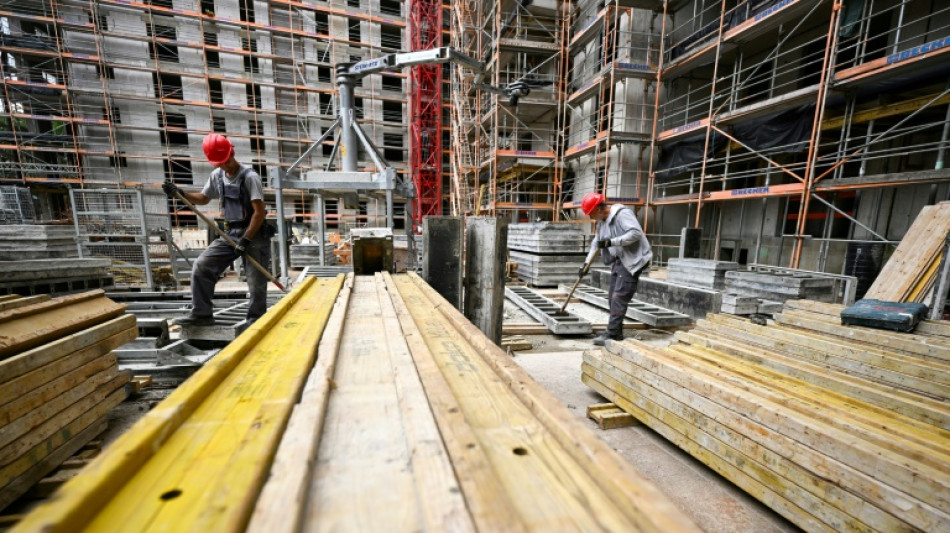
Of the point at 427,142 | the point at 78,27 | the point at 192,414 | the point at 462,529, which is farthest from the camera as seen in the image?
the point at 427,142

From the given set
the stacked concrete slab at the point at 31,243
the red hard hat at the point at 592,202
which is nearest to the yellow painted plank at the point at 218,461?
the red hard hat at the point at 592,202

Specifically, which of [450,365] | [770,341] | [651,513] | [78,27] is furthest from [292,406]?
[78,27]

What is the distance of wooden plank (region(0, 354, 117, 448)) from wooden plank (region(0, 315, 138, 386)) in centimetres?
14

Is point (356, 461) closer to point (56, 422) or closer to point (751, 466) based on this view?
point (751, 466)

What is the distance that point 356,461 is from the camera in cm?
92

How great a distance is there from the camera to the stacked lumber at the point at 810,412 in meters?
1.50

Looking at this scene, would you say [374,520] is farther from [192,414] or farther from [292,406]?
[192,414]

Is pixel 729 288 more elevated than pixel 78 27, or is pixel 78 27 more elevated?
pixel 78 27

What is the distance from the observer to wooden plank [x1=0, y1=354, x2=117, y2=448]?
179 cm

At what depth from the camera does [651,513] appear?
690mm

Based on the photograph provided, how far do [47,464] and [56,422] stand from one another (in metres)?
0.22

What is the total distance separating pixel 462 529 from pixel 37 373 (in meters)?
2.73

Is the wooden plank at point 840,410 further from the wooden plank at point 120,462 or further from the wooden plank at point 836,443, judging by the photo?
the wooden plank at point 120,462

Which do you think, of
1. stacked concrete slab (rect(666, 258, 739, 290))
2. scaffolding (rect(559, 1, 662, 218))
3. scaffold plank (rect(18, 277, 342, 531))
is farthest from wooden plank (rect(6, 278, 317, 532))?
scaffolding (rect(559, 1, 662, 218))
